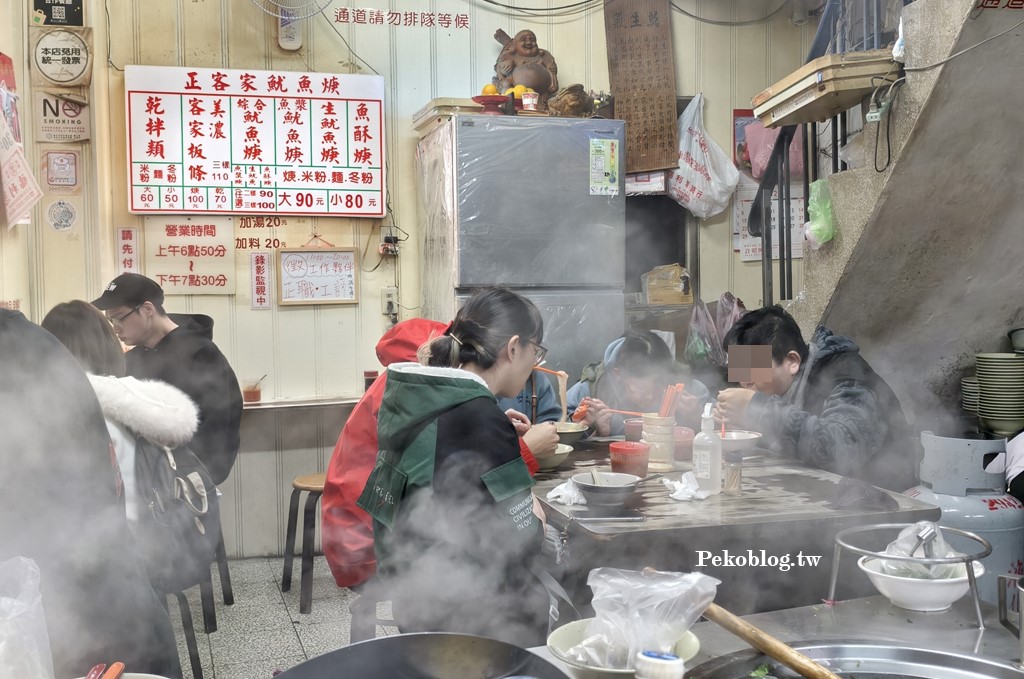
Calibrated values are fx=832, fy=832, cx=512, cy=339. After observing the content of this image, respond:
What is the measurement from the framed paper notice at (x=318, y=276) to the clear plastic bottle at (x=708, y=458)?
3372 mm

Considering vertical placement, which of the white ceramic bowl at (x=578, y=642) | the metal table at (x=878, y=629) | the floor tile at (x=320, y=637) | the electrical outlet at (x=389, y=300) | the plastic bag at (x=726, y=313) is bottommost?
the floor tile at (x=320, y=637)

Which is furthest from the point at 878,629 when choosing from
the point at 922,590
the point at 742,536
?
the point at 742,536

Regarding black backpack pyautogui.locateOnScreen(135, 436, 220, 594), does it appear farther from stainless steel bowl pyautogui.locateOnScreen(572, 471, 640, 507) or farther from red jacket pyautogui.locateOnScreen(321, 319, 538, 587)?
stainless steel bowl pyautogui.locateOnScreen(572, 471, 640, 507)

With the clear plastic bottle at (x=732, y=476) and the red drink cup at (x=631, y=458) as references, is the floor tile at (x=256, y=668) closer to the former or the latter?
the red drink cup at (x=631, y=458)

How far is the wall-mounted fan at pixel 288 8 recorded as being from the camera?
5.26 m

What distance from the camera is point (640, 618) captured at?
1.33 meters

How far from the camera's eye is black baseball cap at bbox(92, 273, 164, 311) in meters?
4.10

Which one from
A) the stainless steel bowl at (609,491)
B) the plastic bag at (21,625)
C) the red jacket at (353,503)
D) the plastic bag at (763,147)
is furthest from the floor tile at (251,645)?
the plastic bag at (763,147)

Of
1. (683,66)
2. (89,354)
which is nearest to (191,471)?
(89,354)

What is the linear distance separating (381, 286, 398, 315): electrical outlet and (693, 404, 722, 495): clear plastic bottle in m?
3.29

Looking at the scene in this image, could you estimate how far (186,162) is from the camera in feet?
16.9

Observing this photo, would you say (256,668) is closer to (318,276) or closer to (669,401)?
(669,401)

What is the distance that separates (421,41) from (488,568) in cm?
433
